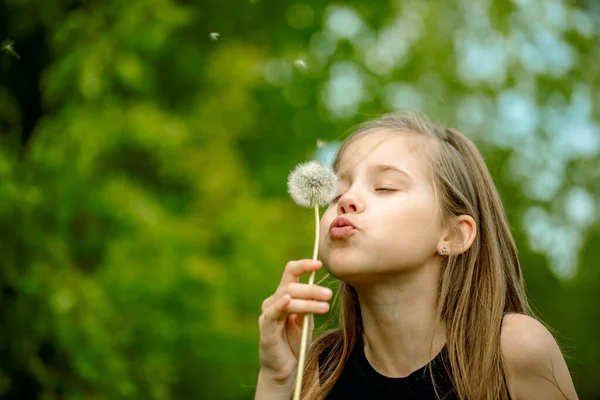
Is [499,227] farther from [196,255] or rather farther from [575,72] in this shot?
[575,72]

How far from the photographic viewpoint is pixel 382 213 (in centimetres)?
192

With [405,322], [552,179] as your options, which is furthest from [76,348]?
[552,179]

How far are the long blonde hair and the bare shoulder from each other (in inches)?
1.3

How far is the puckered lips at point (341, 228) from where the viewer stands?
191cm

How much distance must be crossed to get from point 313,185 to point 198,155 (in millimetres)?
3696

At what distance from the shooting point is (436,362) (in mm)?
2059

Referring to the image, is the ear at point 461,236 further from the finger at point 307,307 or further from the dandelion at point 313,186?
the finger at point 307,307

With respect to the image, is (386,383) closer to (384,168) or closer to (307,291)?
(307,291)

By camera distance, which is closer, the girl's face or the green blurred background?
the girl's face

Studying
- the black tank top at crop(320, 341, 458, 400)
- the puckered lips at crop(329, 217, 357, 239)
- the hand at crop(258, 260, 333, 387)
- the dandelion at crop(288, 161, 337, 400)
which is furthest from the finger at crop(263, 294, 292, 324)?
the black tank top at crop(320, 341, 458, 400)

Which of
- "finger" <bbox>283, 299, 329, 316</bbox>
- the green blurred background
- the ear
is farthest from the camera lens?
the green blurred background

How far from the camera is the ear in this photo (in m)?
2.13

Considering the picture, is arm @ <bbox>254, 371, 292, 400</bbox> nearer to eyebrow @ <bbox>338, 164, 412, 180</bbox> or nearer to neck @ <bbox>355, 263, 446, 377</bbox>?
neck @ <bbox>355, 263, 446, 377</bbox>

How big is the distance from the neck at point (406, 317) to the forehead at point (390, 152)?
314mm
